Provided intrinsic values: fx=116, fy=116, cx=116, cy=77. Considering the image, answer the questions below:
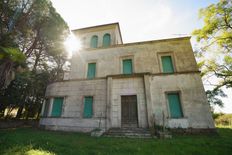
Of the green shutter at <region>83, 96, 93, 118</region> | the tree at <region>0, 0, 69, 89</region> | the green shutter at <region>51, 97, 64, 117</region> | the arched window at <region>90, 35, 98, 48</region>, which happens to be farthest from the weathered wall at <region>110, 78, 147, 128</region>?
the tree at <region>0, 0, 69, 89</region>

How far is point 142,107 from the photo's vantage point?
9789mm

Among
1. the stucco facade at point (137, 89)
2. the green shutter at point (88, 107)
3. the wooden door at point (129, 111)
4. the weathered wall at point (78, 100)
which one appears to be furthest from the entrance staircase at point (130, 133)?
the green shutter at point (88, 107)

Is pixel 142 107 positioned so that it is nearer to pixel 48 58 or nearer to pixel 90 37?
pixel 90 37

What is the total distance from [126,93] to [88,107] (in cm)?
392

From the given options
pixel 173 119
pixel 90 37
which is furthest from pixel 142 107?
pixel 90 37

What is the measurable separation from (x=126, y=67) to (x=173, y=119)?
663 centimetres

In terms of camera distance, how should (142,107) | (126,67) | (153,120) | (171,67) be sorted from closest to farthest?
(153,120)
(142,107)
(171,67)
(126,67)

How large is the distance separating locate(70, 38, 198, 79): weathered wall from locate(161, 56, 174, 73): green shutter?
0.45 metres

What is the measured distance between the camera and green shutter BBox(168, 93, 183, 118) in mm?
9648

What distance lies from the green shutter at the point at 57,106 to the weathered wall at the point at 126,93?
18.3ft

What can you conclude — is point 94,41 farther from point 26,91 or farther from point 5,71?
point 26,91

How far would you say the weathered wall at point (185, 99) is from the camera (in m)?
9.11

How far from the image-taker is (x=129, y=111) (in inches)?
411

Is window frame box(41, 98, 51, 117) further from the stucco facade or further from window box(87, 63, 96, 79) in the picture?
window box(87, 63, 96, 79)
